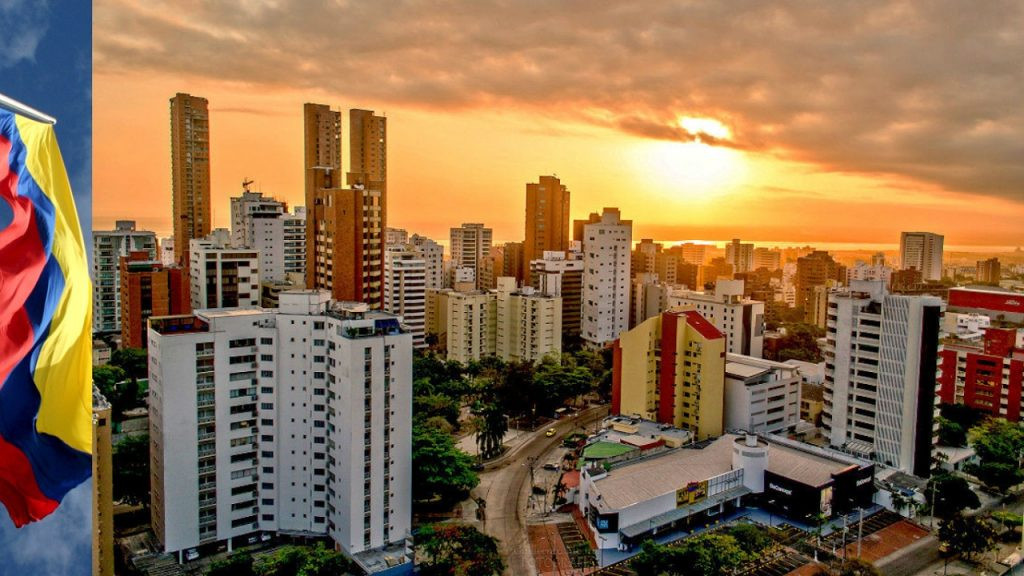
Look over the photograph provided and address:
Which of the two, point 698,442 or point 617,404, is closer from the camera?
point 698,442

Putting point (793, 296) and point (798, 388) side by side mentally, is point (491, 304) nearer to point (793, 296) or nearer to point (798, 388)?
point (798, 388)

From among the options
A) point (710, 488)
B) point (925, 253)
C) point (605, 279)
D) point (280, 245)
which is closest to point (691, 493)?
point (710, 488)

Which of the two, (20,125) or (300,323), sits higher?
(20,125)

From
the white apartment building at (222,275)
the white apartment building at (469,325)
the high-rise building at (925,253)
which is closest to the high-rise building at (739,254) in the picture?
the high-rise building at (925,253)

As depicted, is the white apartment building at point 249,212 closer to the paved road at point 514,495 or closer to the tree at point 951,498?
the paved road at point 514,495

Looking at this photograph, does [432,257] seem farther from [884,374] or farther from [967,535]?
[967,535]

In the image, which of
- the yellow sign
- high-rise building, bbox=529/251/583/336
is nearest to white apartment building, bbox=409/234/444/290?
high-rise building, bbox=529/251/583/336

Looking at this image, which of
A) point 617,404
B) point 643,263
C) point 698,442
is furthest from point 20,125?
point 643,263

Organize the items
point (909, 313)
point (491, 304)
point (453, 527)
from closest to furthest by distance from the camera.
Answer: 1. point (453, 527)
2. point (909, 313)
3. point (491, 304)
